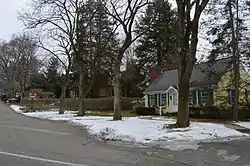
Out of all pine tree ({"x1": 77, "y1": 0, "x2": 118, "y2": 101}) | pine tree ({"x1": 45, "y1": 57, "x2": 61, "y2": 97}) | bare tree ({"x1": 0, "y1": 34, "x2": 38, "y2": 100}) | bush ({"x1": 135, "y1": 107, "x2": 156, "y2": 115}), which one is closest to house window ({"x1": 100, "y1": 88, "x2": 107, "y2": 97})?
pine tree ({"x1": 45, "y1": 57, "x2": 61, "y2": 97})

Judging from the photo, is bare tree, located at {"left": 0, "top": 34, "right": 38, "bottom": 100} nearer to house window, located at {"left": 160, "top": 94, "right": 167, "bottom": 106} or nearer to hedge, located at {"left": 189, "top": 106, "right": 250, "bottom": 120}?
house window, located at {"left": 160, "top": 94, "right": 167, "bottom": 106}

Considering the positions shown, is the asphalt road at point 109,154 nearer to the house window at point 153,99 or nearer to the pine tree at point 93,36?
the pine tree at point 93,36

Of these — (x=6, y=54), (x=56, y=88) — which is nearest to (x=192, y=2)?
(x=56, y=88)

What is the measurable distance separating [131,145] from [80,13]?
77.5 ft

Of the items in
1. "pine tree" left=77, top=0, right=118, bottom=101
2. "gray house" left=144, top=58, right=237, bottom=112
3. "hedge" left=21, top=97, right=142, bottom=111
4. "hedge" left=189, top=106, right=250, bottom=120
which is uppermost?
"pine tree" left=77, top=0, right=118, bottom=101

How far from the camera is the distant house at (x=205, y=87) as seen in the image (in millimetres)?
32281

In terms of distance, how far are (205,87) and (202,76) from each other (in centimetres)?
437

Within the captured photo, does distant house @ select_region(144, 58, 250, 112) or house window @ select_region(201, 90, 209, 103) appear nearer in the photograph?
distant house @ select_region(144, 58, 250, 112)

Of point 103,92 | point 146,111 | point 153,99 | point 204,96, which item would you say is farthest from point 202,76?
point 103,92

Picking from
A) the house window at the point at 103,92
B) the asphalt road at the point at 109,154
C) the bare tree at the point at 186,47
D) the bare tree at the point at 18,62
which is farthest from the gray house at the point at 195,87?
the bare tree at the point at 18,62

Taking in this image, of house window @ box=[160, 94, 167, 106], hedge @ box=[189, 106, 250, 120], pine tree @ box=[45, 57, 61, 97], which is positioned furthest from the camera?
pine tree @ box=[45, 57, 61, 97]

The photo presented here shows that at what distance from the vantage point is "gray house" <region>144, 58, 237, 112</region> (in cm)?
3272

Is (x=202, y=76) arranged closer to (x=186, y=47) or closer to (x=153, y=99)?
(x=153, y=99)

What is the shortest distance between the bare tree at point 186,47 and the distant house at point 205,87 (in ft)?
36.5
